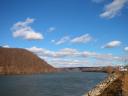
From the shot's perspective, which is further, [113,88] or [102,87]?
[102,87]

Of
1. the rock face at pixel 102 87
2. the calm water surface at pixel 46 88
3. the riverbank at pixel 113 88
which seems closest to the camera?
the riverbank at pixel 113 88

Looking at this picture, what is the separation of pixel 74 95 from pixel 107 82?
24932 millimetres

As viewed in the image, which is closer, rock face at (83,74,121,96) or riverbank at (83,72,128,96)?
riverbank at (83,72,128,96)

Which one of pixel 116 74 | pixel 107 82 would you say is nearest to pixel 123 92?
pixel 107 82

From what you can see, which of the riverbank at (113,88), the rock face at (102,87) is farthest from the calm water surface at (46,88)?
Result: the riverbank at (113,88)

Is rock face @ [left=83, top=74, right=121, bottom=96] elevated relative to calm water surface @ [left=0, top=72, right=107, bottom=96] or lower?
elevated

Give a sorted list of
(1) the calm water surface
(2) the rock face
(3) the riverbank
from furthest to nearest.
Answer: (1) the calm water surface < (2) the rock face < (3) the riverbank

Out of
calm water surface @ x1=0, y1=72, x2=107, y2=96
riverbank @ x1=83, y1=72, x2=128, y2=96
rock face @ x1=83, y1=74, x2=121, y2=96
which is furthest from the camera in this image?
calm water surface @ x1=0, y1=72, x2=107, y2=96

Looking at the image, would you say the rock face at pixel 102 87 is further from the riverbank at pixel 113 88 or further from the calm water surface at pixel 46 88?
the calm water surface at pixel 46 88

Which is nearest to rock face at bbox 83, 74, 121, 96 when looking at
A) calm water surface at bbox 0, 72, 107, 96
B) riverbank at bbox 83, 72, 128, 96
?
riverbank at bbox 83, 72, 128, 96

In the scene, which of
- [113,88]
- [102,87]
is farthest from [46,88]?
[113,88]

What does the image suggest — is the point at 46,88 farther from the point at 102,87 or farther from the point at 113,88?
the point at 113,88

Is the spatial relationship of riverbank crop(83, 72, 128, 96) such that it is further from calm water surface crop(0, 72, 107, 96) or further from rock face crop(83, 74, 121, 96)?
calm water surface crop(0, 72, 107, 96)

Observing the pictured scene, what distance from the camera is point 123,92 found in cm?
2091
